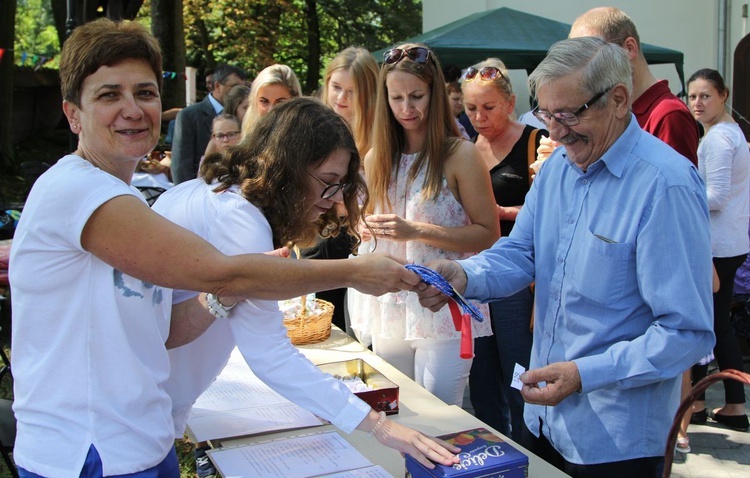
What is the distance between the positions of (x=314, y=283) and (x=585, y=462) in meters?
0.87

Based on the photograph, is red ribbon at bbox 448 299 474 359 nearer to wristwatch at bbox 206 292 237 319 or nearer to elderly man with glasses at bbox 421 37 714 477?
elderly man with glasses at bbox 421 37 714 477

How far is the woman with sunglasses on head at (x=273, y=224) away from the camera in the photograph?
1.87 metres

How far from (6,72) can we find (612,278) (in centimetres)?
1390

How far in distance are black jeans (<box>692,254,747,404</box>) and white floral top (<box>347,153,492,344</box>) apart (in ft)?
6.29

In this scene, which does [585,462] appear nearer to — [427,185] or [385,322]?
[385,322]

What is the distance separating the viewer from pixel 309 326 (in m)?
3.21

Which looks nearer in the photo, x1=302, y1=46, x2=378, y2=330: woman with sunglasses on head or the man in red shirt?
the man in red shirt

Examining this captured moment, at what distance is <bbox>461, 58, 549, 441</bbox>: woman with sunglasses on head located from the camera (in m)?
3.47

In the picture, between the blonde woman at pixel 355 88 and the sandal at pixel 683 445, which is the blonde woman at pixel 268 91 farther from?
the sandal at pixel 683 445

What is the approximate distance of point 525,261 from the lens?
2.30 meters

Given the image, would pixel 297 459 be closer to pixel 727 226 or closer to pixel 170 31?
pixel 727 226

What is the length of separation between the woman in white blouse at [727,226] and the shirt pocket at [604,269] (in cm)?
282

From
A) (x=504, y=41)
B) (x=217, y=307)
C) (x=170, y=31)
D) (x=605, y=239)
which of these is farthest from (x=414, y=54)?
(x=170, y=31)

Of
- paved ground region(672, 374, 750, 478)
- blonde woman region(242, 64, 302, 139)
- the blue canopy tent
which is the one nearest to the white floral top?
blonde woman region(242, 64, 302, 139)
